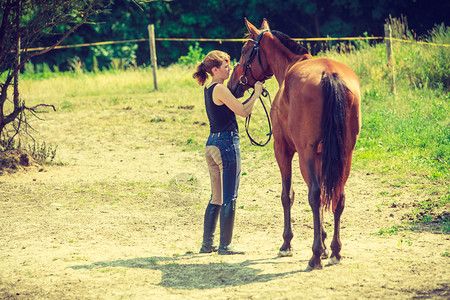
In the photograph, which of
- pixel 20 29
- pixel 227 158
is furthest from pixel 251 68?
pixel 20 29

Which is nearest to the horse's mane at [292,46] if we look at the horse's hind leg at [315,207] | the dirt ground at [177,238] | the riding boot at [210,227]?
the horse's hind leg at [315,207]

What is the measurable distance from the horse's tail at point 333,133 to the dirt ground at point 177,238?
82cm

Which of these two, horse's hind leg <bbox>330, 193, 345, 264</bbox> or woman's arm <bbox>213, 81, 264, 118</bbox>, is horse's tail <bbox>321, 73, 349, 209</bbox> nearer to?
horse's hind leg <bbox>330, 193, 345, 264</bbox>

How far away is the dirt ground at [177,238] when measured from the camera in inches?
188

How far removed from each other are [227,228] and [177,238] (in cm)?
100

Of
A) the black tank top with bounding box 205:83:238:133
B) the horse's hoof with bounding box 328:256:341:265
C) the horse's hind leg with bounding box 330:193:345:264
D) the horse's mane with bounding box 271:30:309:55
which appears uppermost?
the horse's mane with bounding box 271:30:309:55

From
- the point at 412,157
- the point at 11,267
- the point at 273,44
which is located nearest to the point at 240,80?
the point at 273,44

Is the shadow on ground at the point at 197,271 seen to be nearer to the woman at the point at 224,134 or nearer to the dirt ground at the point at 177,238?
the dirt ground at the point at 177,238

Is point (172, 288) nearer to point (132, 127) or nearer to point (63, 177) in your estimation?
point (63, 177)

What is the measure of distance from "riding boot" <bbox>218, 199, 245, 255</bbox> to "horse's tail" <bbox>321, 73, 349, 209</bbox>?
42.6 inches

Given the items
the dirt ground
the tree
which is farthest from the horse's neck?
the tree

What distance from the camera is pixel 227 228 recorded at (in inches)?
225

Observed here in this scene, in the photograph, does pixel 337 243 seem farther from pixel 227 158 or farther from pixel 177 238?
pixel 177 238

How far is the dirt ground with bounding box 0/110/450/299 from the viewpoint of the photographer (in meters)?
4.79
